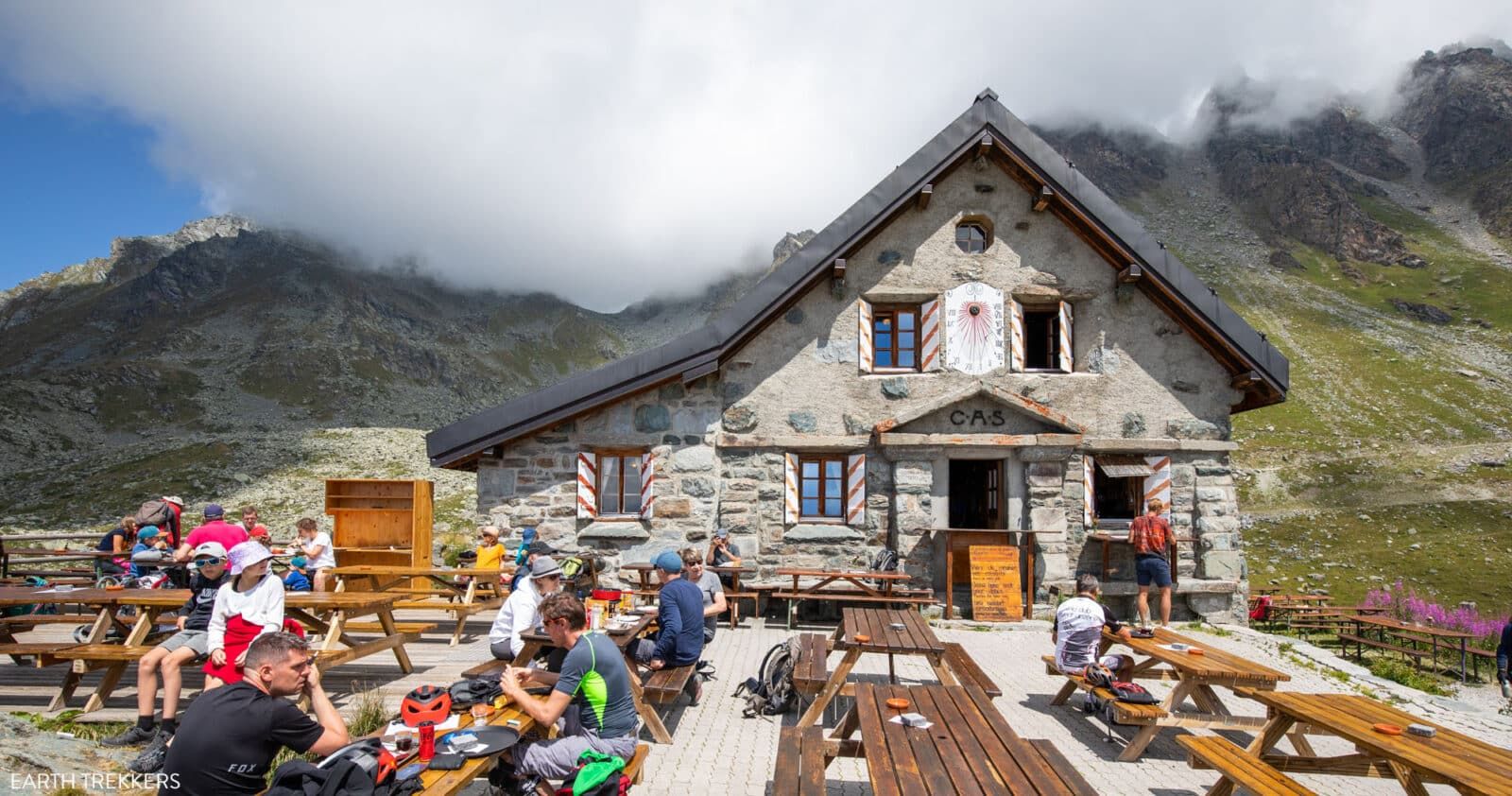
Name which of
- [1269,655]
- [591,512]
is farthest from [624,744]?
[1269,655]

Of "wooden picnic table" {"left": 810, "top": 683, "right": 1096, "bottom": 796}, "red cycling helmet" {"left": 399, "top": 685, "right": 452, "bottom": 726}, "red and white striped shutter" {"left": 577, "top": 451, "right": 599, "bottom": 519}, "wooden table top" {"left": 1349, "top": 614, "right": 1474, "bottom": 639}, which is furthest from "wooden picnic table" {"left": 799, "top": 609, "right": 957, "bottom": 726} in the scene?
"wooden table top" {"left": 1349, "top": 614, "right": 1474, "bottom": 639}

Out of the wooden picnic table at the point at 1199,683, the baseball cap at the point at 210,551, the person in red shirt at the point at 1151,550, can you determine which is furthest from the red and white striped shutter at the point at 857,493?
the baseball cap at the point at 210,551

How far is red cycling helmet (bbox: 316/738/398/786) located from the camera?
11.0 feet

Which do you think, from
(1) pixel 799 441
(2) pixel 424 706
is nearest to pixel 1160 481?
(1) pixel 799 441

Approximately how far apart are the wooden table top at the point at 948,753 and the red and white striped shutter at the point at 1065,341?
825cm

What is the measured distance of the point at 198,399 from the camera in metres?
69.8

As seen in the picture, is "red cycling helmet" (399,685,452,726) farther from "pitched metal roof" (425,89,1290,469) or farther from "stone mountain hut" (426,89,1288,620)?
"stone mountain hut" (426,89,1288,620)

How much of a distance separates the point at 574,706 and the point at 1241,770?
3804 millimetres

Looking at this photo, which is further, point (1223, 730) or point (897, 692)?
point (1223, 730)

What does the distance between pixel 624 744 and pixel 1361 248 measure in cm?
9643

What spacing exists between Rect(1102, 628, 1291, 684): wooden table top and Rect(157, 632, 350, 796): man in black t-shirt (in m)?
5.97

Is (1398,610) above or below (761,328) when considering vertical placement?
below

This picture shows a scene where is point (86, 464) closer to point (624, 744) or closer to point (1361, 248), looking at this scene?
point (624, 744)

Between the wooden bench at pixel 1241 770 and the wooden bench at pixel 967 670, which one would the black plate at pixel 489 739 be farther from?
the wooden bench at pixel 967 670
